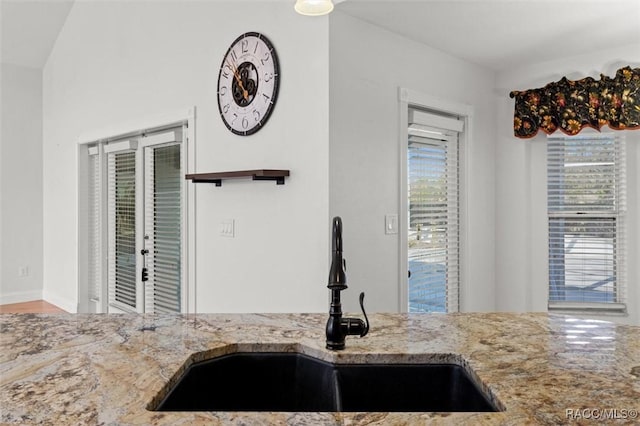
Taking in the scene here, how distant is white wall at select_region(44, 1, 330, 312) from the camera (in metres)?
2.77

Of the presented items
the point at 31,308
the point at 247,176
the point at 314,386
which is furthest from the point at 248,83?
the point at 31,308

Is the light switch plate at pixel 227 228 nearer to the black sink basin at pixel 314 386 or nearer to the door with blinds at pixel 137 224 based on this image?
the door with blinds at pixel 137 224

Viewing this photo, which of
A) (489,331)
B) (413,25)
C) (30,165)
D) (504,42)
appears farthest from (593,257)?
(30,165)

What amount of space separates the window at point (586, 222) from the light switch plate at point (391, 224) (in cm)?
160

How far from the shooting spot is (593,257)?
3.81 metres

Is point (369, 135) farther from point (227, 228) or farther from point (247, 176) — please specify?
point (227, 228)

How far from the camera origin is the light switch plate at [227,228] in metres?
3.23

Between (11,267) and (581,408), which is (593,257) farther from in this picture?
(11,267)

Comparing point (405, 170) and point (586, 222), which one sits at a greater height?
point (405, 170)

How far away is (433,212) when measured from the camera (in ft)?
11.7

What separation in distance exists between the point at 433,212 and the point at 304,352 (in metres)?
2.42

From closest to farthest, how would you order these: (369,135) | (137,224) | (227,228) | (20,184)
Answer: (369,135)
(227,228)
(137,224)
(20,184)

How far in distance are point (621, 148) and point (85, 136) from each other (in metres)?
4.88

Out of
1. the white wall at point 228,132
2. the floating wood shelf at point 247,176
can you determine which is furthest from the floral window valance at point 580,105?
the floating wood shelf at point 247,176
